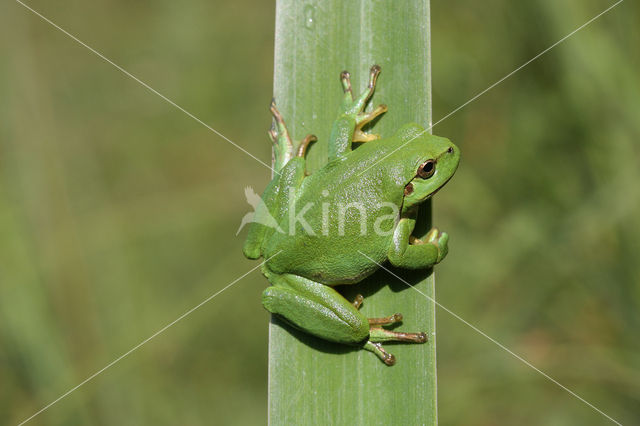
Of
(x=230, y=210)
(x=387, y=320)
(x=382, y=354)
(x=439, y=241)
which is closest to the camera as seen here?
(x=382, y=354)

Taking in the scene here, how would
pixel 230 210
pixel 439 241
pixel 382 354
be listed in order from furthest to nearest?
pixel 230 210 → pixel 439 241 → pixel 382 354

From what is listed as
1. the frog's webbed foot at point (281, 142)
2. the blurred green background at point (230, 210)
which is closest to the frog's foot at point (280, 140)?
the frog's webbed foot at point (281, 142)

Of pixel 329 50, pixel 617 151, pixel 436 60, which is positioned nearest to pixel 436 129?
pixel 436 60

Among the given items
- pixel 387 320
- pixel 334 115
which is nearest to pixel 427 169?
pixel 334 115

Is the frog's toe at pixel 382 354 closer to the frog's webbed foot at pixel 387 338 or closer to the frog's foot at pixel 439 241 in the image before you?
the frog's webbed foot at pixel 387 338

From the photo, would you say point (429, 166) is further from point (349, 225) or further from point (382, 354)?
point (382, 354)

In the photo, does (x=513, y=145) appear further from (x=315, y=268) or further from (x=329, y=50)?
(x=315, y=268)
